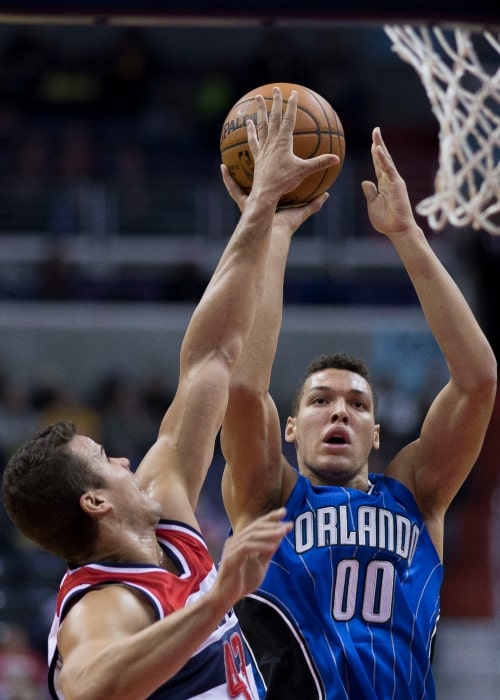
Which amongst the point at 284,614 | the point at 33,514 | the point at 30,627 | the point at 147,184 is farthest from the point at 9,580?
the point at 33,514

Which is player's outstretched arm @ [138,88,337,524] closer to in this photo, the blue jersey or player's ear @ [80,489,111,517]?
player's ear @ [80,489,111,517]

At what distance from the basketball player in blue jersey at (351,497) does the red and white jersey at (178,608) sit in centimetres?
44

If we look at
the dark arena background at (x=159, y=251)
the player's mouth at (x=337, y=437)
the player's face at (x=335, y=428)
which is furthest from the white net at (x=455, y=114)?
the dark arena background at (x=159, y=251)

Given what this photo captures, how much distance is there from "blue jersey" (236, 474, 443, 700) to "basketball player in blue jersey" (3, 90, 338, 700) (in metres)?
0.51

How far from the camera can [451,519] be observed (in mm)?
10773

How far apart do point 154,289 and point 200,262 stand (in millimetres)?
565

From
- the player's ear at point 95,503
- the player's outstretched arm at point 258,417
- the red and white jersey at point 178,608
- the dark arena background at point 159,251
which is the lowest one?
the red and white jersey at point 178,608

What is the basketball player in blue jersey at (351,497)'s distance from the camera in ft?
12.3

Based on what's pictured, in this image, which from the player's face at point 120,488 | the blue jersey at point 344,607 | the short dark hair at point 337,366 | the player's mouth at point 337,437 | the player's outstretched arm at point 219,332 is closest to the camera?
the player's face at point 120,488

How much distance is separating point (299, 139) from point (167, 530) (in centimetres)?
142

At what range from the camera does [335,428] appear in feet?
13.3

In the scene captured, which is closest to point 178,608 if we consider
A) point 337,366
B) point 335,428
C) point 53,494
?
point 53,494

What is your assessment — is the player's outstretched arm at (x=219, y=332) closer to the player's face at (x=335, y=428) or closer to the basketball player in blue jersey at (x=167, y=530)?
the basketball player in blue jersey at (x=167, y=530)

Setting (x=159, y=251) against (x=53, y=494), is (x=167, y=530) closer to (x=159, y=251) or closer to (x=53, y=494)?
(x=53, y=494)
